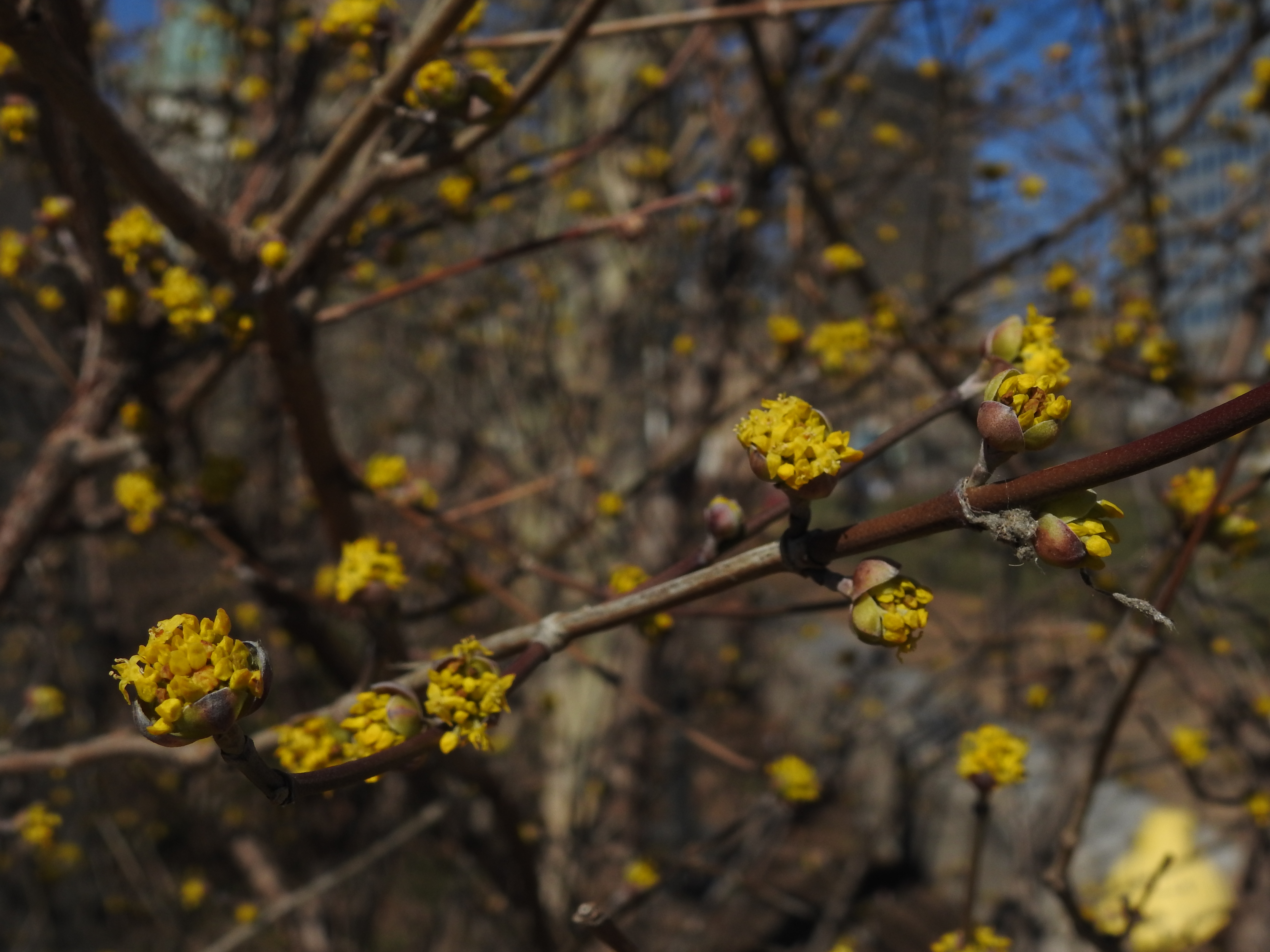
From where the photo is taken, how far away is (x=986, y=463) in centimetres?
89

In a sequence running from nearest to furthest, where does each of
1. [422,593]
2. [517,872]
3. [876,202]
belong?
[517,872], [422,593], [876,202]

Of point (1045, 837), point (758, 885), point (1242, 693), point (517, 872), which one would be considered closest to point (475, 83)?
point (517, 872)

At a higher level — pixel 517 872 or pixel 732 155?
pixel 732 155

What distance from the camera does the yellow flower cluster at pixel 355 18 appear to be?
1550mm

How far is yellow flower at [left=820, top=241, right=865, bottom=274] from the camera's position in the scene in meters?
2.74

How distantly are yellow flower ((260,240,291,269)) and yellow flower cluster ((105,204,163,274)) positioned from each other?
0.41 meters

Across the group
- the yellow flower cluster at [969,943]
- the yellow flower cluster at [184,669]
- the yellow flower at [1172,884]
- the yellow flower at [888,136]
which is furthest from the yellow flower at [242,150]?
the yellow flower at [1172,884]

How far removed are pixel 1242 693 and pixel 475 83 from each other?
335cm

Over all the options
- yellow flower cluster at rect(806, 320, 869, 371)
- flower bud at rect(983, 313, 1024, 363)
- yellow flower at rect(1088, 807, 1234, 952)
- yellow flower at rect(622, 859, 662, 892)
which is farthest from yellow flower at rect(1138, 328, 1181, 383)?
yellow flower at rect(1088, 807, 1234, 952)

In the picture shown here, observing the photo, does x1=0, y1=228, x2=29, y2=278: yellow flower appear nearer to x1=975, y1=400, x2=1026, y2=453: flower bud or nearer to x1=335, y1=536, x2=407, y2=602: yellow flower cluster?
x1=335, y1=536, x2=407, y2=602: yellow flower cluster

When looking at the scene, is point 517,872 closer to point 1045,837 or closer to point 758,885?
point 758,885

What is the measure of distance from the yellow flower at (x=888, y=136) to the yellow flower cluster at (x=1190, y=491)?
294 cm

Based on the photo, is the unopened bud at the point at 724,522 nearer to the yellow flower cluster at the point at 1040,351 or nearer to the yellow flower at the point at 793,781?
the yellow flower cluster at the point at 1040,351

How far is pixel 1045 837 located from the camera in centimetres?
384
